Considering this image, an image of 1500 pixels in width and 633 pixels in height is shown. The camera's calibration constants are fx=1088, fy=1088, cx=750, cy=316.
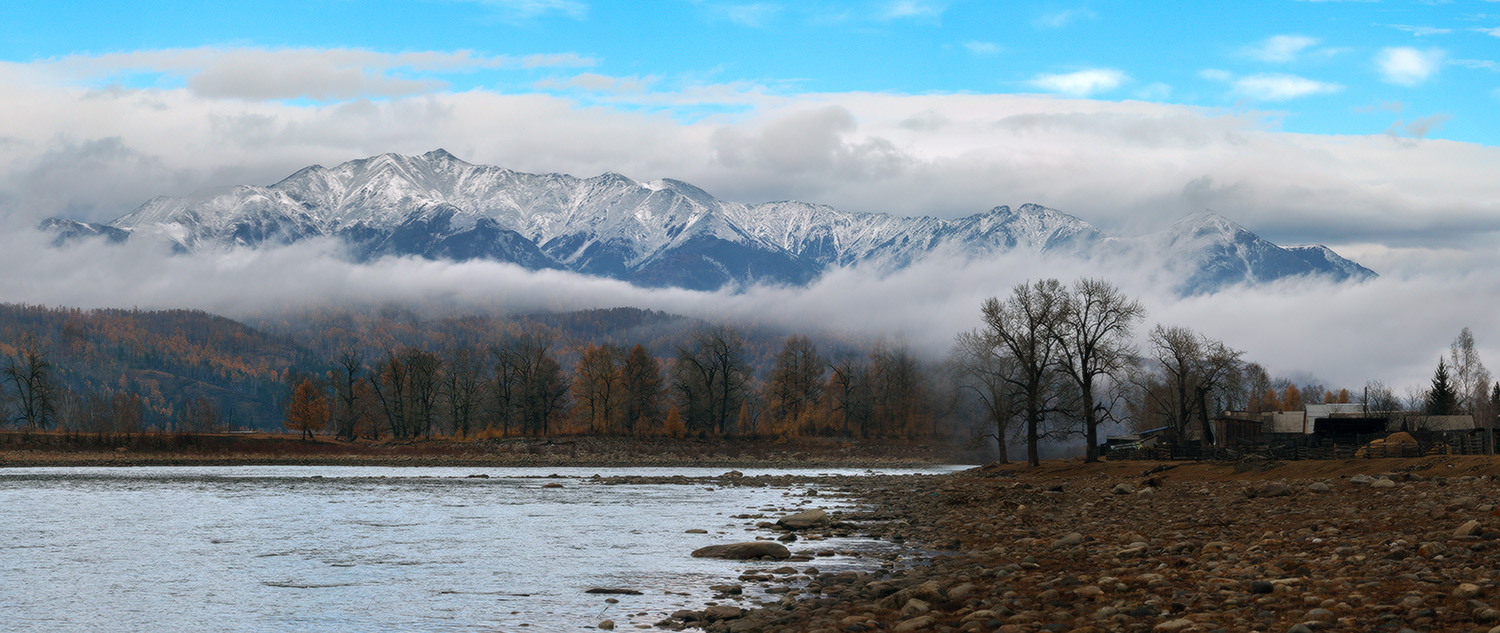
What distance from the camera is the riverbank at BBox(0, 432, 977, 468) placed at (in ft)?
370

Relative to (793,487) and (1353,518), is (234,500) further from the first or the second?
(1353,518)

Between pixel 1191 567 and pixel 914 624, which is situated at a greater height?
pixel 1191 567

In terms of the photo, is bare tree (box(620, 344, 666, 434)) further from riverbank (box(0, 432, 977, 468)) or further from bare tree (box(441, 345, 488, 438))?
bare tree (box(441, 345, 488, 438))

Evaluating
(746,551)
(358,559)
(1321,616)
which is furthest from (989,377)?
(1321,616)

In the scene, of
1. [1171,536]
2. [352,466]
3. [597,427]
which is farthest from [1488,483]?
[597,427]

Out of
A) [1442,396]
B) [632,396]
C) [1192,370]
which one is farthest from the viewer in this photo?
[632,396]

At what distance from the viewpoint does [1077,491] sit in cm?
4944

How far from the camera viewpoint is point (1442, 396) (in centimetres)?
10950

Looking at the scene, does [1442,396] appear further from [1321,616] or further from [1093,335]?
[1321,616]

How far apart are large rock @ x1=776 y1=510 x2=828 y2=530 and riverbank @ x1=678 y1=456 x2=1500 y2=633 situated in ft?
2.26

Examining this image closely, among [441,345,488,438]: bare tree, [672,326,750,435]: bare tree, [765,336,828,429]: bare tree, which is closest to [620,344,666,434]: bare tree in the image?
[672,326,750,435]: bare tree

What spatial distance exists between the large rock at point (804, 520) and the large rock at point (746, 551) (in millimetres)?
7442

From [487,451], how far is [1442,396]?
101001 millimetres

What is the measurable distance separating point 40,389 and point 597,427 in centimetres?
6653
